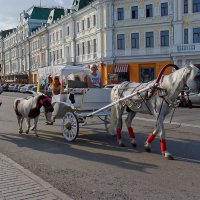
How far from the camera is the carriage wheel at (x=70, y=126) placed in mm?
10484

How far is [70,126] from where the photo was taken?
35.1ft

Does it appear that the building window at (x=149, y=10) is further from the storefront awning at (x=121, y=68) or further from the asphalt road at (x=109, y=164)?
the asphalt road at (x=109, y=164)

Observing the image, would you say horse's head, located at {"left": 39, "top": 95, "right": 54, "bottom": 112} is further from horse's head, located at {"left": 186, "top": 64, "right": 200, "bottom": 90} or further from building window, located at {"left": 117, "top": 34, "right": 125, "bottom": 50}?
→ building window, located at {"left": 117, "top": 34, "right": 125, "bottom": 50}

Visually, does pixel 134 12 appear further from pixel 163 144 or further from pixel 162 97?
pixel 163 144

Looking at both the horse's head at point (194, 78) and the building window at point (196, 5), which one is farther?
the building window at point (196, 5)

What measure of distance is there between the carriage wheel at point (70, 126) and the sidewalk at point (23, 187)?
339cm

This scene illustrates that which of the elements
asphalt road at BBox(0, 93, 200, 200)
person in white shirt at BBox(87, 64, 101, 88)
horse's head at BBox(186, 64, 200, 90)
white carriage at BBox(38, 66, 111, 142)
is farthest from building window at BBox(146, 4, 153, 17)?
horse's head at BBox(186, 64, 200, 90)

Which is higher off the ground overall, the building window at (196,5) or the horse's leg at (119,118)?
the building window at (196,5)

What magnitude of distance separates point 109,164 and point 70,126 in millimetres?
2995

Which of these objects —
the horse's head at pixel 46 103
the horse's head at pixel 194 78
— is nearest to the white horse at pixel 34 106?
the horse's head at pixel 46 103

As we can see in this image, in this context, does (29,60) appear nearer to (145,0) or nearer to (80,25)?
(80,25)

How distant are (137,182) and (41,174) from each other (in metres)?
1.90

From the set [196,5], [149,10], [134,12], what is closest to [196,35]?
[196,5]

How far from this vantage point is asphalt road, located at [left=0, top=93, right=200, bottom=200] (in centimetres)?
614
